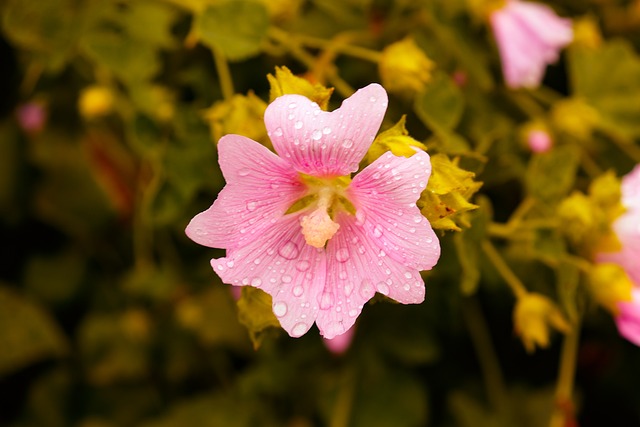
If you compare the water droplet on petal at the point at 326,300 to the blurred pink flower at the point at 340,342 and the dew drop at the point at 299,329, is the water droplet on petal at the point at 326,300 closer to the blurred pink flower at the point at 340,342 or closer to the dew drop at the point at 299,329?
the dew drop at the point at 299,329

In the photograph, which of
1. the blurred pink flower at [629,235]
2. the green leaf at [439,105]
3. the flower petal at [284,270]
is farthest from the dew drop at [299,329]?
the blurred pink flower at [629,235]

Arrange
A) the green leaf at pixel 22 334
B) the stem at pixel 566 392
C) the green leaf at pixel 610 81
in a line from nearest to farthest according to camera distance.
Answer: the stem at pixel 566 392, the green leaf at pixel 610 81, the green leaf at pixel 22 334

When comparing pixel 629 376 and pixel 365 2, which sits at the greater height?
pixel 365 2

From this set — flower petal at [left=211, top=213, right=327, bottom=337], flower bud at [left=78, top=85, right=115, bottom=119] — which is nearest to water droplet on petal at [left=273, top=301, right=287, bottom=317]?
flower petal at [left=211, top=213, right=327, bottom=337]

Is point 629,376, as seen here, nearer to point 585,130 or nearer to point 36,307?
point 585,130

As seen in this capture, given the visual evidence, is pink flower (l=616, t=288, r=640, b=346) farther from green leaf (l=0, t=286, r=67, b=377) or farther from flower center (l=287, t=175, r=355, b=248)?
green leaf (l=0, t=286, r=67, b=377)

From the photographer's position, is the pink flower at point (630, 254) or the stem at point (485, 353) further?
the stem at point (485, 353)

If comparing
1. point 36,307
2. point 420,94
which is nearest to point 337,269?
point 420,94
